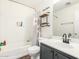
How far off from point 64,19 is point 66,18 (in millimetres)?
71

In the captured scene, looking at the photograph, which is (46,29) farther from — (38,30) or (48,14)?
(48,14)

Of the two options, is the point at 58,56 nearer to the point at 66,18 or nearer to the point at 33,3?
the point at 66,18

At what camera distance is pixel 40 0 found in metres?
3.42

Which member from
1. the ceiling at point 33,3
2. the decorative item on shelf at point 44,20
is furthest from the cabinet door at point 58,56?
the ceiling at point 33,3

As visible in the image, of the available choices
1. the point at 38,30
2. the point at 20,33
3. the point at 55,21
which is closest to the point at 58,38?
the point at 55,21

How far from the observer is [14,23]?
2.86 meters

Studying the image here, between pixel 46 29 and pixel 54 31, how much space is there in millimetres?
434

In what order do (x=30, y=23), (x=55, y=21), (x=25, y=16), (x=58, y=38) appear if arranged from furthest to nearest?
(x=30, y=23) < (x=25, y=16) < (x=55, y=21) < (x=58, y=38)

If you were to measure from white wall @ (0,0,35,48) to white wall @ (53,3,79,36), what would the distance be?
1.34m

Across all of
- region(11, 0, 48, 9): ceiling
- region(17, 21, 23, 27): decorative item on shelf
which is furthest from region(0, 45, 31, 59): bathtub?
region(11, 0, 48, 9): ceiling

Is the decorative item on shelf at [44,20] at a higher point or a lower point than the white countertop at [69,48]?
higher

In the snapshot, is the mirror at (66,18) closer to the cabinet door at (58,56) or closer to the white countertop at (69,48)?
the white countertop at (69,48)

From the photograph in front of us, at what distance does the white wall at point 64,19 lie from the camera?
6.31ft

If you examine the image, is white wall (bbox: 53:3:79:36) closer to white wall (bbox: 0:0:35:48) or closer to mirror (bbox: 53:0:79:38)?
mirror (bbox: 53:0:79:38)
